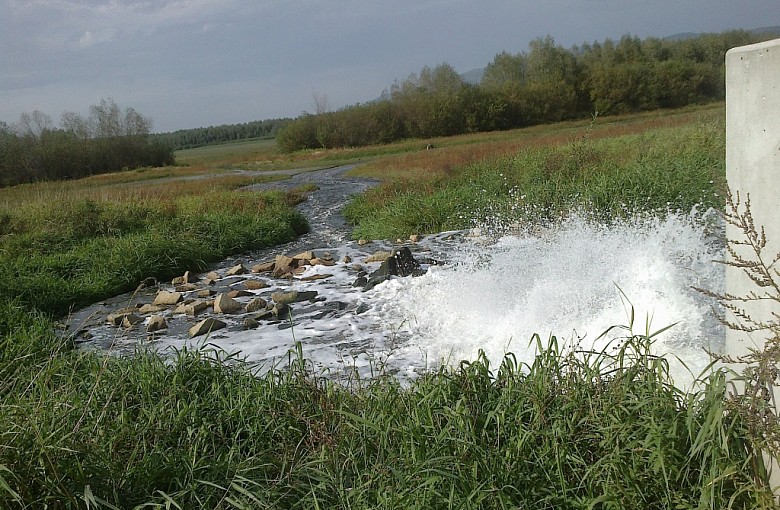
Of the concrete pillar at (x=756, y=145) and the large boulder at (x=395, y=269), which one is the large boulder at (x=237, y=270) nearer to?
the large boulder at (x=395, y=269)

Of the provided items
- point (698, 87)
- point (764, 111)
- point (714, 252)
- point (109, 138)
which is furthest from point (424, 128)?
point (764, 111)

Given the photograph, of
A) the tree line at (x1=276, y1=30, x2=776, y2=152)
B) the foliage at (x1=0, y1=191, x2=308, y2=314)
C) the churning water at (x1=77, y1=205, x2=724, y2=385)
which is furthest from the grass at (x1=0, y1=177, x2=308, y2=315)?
the tree line at (x1=276, y1=30, x2=776, y2=152)

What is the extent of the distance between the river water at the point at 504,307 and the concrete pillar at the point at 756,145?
4.82 ft

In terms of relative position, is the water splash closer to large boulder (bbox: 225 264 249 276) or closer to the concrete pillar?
the concrete pillar

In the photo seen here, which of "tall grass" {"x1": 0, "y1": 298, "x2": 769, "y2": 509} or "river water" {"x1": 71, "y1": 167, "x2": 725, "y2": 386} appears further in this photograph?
"river water" {"x1": 71, "y1": 167, "x2": 725, "y2": 386}

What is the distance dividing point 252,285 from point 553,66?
60.3 meters

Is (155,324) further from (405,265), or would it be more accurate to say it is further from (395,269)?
(405,265)

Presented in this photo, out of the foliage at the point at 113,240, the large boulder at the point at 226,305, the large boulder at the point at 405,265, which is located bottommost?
the large boulder at the point at 226,305

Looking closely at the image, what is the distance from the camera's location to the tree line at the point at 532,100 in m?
53.9

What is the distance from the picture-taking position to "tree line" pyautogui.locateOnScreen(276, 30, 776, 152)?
177 feet

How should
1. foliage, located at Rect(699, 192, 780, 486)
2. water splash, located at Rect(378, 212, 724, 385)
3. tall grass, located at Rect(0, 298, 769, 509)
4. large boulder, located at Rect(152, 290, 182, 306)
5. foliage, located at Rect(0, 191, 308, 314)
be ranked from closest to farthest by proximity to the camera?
foliage, located at Rect(699, 192, 780, 486)
tall grass, located at Rect(0, 298, 769, 509)
water splash, located at Rect(378, 212, 724, 385)
large boulder, located at Rect(152, 290, 182, 306)
foliage, located at Rect(0, 191, 308, 314)

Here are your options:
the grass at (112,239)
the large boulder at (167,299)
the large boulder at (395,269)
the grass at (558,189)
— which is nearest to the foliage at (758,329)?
the grass at (558,189)

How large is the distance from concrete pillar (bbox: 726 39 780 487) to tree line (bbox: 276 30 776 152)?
2119 inches

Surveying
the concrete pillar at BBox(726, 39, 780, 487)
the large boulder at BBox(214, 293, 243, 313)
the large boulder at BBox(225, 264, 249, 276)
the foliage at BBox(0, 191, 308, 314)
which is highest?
the concrete pillar at BBox(726, 39, 780, 487)
